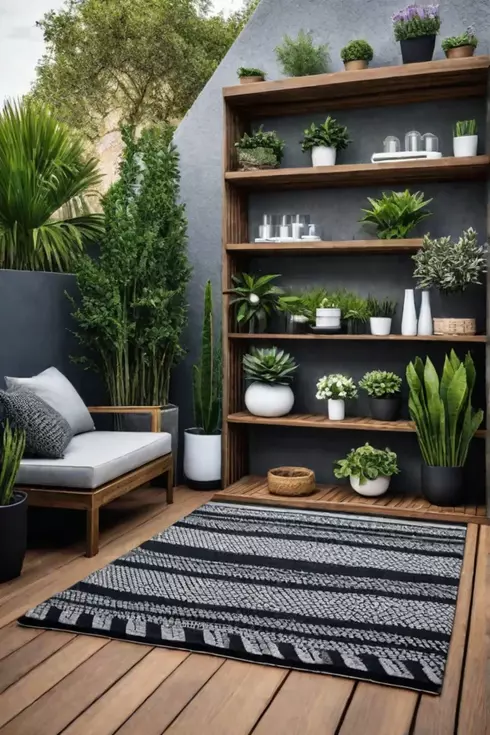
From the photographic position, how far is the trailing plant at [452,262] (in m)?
4.12

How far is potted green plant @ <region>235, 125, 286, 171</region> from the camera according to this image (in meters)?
4.57

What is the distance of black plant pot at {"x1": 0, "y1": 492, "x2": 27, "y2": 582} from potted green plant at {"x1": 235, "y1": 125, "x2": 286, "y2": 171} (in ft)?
8.26

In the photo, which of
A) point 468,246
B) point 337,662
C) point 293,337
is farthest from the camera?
point 293,337

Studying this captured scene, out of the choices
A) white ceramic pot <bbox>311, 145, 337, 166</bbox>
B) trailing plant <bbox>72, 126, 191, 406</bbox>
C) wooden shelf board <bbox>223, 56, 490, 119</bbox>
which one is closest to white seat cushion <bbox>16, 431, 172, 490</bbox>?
trailing plant <bbox>72, 126, 191, 406</bbox>

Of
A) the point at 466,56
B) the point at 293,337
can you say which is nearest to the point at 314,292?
the point at 293,337

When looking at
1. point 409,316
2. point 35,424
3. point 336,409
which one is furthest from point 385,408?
point 35,424

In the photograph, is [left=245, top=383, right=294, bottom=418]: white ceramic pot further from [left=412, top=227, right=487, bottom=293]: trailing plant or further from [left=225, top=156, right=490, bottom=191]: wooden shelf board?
[left=225, top=156, right=490, bottom=191]: wooden shelf board

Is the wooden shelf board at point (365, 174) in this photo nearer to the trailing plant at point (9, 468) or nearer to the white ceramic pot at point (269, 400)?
the white ceramic pot at point (269, 400)

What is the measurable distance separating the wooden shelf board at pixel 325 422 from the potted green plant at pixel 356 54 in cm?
210

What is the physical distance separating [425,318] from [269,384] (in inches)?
40.6

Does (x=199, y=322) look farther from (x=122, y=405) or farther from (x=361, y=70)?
(x=361, y=70)

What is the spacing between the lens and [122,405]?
4.78 m

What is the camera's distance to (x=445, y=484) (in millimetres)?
4164

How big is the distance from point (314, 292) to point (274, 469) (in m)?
1.14
